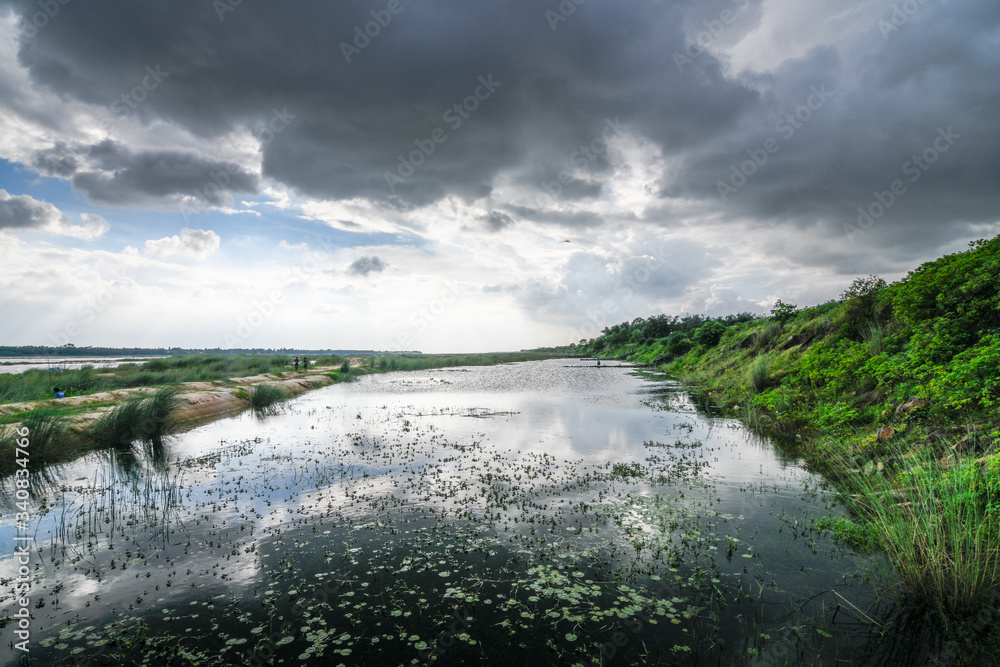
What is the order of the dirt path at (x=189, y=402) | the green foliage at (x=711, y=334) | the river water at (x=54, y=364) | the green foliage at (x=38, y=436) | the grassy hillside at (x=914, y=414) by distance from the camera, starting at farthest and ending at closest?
the green foliage at (x=711, y=334) < the river water at (x=54, y=364) < the dirt path at (x=189, y=402) < the green foliage at (x=38, y=436) < the grassy hillside at (x=914, y=414)

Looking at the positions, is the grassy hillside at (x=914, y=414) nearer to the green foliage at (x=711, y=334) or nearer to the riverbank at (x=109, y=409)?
the riverbank at (x=109, y=409)

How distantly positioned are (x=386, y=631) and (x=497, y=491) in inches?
241

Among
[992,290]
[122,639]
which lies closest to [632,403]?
[992,290]

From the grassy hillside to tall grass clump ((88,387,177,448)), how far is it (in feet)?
85.3

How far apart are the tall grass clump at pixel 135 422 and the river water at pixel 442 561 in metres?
3.36

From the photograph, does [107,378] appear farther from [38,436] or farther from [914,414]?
[914,414]

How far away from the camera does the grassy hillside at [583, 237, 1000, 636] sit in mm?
6113

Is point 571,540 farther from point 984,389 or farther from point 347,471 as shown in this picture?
point 984,389

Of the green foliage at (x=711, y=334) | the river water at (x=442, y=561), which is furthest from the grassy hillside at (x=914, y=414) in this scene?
the green foliage at (x=711, y=334)

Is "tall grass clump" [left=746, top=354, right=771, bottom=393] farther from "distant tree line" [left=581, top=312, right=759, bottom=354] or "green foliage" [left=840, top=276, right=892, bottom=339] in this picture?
"distant tree line" [left=581, top=312, right=759, bottom=354]

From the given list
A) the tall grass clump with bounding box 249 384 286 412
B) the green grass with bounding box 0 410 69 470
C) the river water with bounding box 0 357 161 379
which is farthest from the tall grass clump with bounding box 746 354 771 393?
the river water with bounding box 0 357 161 379

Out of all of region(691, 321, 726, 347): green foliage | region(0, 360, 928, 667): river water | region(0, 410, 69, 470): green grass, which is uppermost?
region(691, 321, 726, 347): green foliage

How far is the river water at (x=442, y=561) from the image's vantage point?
5.86 metres

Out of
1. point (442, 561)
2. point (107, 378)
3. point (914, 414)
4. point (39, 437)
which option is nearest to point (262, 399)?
point (107, 378)
